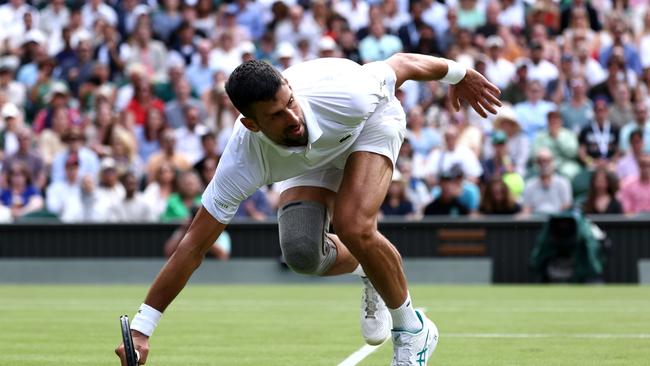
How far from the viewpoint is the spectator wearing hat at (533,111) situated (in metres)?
17.8

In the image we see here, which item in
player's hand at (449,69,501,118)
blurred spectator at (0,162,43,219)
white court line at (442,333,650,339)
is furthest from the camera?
blurred spectator at (0,162,43,219)

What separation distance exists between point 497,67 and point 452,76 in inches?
465

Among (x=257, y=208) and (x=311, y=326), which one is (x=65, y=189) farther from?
(x=311, y=326)

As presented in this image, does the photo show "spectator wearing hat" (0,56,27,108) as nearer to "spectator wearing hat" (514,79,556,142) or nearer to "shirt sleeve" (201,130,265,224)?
"spectator wearing hat" (514,79,556,142)

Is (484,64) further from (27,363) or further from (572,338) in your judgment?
(27,363)

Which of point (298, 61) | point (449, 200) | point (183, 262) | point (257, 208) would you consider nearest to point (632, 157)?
point (449, 200)

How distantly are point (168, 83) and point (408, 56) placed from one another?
12866mm

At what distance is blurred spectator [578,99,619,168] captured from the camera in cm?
1697

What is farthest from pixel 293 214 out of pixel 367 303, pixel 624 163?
pixel 624 163

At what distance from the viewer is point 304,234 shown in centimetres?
680

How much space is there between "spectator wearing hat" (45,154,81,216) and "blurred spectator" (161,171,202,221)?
1285 millimetres

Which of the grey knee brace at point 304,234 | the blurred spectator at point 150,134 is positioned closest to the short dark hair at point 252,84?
the grey knee brace at point 304,234

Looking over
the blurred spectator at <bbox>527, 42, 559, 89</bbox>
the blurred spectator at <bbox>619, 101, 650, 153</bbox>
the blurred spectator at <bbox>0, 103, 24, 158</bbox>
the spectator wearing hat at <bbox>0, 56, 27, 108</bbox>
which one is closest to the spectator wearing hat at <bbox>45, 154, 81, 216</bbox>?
the blurred spectator at <bbox>0, 103, 24, 158</bbox>

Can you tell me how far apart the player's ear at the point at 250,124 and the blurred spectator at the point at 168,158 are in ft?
36.5
